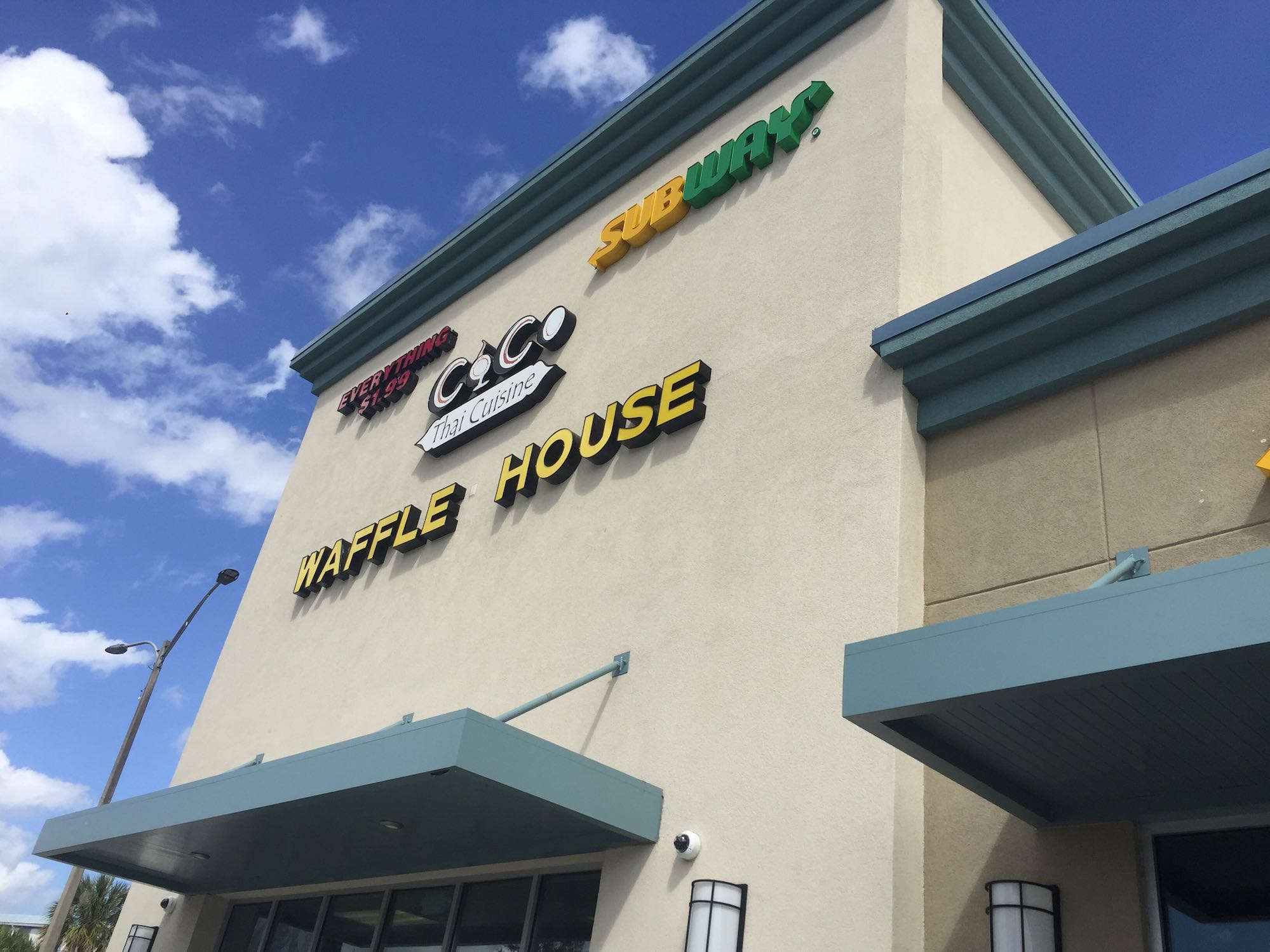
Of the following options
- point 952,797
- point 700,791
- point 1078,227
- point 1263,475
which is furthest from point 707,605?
point 1078,227

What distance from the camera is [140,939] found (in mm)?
14383

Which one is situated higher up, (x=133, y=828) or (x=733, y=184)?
(x=733, y=184)

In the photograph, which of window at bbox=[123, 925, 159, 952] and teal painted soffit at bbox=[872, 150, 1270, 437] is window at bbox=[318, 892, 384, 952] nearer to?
window at bbox=[123, 925, 159, 952]

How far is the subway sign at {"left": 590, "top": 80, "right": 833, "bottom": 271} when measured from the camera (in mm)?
11945

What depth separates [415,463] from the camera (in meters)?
15.5

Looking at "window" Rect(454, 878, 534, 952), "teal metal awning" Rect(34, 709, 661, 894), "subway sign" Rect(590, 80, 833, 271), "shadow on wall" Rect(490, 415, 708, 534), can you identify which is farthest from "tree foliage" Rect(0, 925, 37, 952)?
"subway sign" Rect(590, 80, 833, 271)

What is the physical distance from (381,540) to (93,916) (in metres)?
27.4

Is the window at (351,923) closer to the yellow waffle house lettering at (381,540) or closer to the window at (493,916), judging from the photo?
the window at (493,916)

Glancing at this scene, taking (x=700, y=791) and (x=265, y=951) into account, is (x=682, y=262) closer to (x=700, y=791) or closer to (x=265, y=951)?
(x=700, y=791)

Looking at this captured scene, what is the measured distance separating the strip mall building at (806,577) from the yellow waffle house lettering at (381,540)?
87 millimetres

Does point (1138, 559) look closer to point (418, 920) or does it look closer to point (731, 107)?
point (418, 920)

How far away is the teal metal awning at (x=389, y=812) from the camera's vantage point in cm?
775

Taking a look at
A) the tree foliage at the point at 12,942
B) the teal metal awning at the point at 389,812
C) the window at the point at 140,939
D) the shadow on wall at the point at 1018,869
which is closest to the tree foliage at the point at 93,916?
the tree foliage at the point at 12,942

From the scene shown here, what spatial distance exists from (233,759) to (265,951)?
3.06 meters
